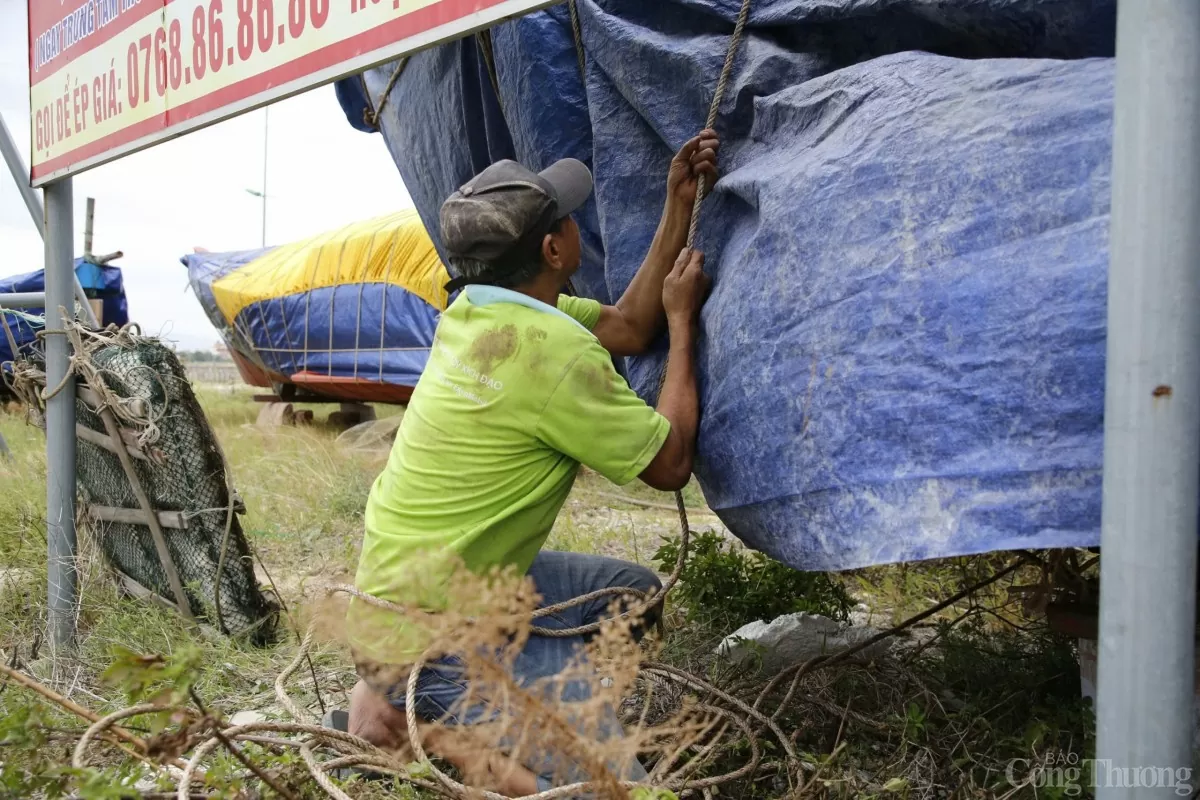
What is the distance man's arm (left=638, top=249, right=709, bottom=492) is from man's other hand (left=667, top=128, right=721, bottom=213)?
0.13 m

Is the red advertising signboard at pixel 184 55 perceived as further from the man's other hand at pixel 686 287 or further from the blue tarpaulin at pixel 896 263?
the man's other hand at pixel 686 287

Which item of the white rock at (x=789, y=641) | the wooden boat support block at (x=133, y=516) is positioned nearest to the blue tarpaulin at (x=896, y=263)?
the white rock at (x=789, y=641)

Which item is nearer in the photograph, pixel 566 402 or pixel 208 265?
pixel 566 402

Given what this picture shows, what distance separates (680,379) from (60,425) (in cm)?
270

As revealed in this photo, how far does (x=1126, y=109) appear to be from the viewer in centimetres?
108

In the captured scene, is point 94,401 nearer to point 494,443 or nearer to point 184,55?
point 184,55

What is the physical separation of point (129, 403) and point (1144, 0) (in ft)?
10.8

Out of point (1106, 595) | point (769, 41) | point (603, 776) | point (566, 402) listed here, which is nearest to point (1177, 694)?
point (1106, 595)

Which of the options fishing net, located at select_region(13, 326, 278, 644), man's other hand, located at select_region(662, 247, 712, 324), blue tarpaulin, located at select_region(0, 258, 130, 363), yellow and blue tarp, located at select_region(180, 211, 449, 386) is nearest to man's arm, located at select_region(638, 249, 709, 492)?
man's other hand, located at select_region(662, 247, 712, 324)

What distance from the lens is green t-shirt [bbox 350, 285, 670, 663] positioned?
202 centimetres

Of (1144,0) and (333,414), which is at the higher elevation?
(1144,0)

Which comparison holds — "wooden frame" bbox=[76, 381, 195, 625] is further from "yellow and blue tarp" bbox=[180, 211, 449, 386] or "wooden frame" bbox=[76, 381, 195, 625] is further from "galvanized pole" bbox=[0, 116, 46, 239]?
"yellow and blue tarp" bbox=[180, 211, 449, 386]

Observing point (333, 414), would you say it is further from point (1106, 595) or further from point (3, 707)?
point (1106, 595)

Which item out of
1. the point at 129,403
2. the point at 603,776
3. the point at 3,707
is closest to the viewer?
the point at 603,776
